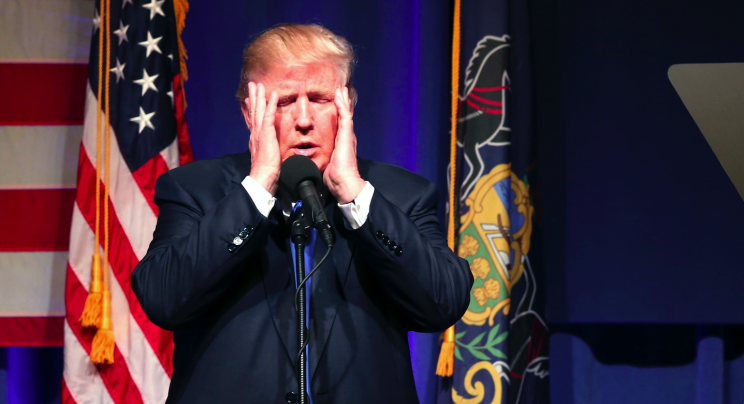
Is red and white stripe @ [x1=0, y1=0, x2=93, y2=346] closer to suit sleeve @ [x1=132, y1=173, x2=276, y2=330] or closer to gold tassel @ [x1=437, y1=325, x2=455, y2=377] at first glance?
gold tassel @ [x1=437, y1=325, x2=455, y2=377]

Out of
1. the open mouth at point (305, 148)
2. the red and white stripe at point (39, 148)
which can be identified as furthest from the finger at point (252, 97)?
the red and white stripe at point (39, 148)

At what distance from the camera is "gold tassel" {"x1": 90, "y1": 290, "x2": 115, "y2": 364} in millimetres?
2250

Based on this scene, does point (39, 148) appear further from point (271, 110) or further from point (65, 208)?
point (271, 110)

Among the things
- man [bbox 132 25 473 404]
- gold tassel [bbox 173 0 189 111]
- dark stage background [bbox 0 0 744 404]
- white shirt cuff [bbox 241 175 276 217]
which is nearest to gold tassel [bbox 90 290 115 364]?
dark stage background [bbox 0 0 744 404]

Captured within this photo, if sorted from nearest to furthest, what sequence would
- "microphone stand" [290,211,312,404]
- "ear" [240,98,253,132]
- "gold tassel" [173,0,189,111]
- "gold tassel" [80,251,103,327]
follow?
1. "microphone stand" [290,211,312,404]
2. "ear" [240,98,253,132]
3. "gold tassel" [80,251,103,327]
4. "gold tassel" [173,0,189,111]

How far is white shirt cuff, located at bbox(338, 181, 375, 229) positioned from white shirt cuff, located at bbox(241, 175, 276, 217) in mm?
138

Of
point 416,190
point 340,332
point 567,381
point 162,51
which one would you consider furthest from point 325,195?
point 567,381

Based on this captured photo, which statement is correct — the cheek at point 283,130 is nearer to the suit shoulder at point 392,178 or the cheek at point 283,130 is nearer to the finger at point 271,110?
the finger at point 271,110

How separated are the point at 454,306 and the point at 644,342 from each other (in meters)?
1.77

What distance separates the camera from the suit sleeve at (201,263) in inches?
45.1

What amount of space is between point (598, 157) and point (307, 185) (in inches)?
72.6

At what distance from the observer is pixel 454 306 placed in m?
1.27

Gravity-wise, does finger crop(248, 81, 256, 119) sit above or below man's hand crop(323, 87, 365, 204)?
above

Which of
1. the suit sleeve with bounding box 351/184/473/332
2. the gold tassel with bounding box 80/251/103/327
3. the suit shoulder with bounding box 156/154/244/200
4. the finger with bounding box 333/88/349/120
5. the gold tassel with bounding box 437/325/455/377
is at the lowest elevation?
the gold tassel with bounding box 437/325/455/377
